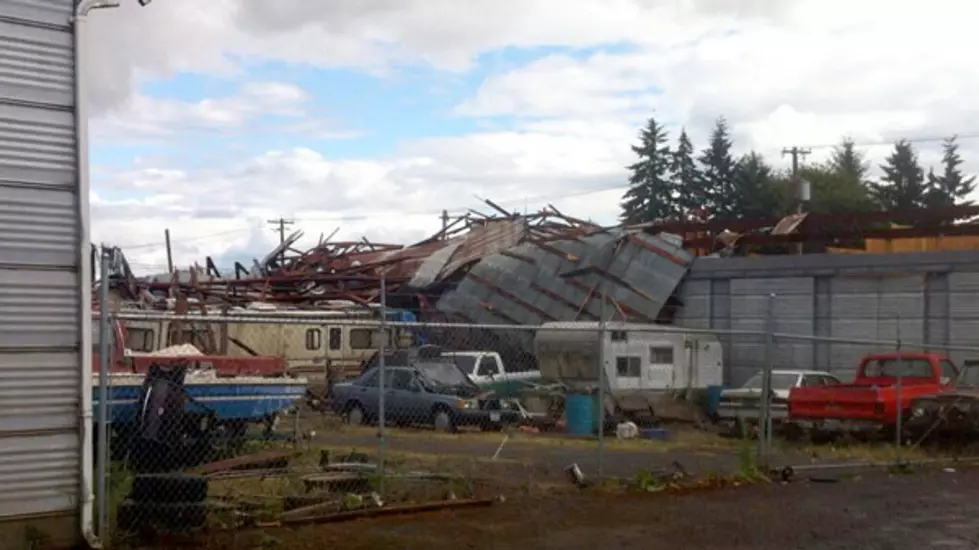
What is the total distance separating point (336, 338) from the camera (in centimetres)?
3095

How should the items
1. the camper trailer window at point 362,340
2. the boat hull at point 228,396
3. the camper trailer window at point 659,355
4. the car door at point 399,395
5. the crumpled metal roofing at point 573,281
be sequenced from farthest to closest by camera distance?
the camper trailer window at point 362,340 < the crumpled metal roofing at point 573,281 < the camper trailer window at point 659,355 < the car door at point 399,395 < the boat hull at point 228,396

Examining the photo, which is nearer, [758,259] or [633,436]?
[633,436]

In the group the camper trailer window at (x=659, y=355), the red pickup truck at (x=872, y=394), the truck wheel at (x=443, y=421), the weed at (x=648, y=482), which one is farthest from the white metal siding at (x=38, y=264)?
the camper trailer window at (x=659, y=355)

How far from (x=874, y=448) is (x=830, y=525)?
294 inches

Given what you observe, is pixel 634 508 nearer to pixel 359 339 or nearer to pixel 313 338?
pixel 313 338

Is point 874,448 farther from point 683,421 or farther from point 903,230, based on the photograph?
point 903,230

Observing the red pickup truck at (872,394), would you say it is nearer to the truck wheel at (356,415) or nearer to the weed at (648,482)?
the weed at (648,482)

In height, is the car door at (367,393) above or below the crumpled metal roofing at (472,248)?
below

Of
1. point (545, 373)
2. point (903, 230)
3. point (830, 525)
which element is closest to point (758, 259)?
point (903, 230)

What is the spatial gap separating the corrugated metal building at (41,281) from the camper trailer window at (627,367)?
16.4 meters

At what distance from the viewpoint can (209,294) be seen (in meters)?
33.1

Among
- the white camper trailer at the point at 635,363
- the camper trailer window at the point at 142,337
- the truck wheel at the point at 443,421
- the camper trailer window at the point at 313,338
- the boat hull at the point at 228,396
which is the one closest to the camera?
the boat hull at the point at 228,396

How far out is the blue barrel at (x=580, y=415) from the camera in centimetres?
2119

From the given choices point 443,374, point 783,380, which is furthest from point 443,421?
point 783,380
